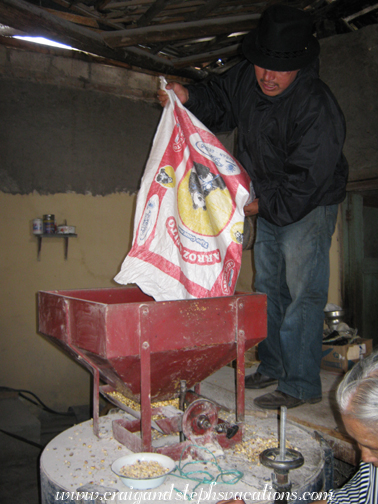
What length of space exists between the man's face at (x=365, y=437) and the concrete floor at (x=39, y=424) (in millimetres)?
758

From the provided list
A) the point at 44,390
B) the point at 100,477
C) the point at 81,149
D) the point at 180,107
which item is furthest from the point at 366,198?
the point at 44,390

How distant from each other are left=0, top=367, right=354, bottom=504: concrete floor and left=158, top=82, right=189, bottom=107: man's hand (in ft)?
4.70

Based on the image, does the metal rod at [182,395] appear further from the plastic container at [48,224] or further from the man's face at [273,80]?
the plastic container at [48,224]

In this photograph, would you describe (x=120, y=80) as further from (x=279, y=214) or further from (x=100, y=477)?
(x=100, y=477)

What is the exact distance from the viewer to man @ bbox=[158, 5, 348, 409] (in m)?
1.75

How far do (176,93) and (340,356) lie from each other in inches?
70.2

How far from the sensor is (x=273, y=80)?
1818 millimetres

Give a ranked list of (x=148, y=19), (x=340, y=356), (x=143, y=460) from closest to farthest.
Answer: (x=143, y=460) → (x=340, y=356) → (x=148, y=19)

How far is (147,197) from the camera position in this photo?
1.61 metres

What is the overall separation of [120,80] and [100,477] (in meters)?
4.17

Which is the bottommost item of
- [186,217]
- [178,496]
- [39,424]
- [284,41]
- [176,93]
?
[39,424]

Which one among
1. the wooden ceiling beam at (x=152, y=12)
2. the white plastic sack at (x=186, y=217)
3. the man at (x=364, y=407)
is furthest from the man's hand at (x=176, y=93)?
the wooden ceiling beam at (x=152, y=12)

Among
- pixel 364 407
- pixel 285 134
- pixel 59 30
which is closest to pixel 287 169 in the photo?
pixel 285 134

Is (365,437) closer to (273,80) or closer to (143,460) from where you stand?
(143,460)
